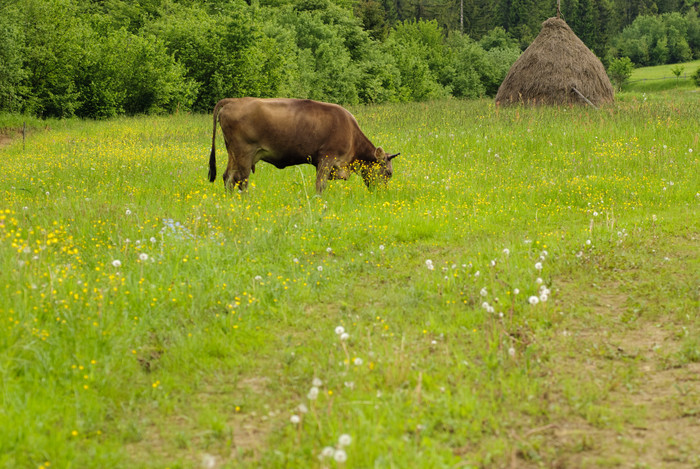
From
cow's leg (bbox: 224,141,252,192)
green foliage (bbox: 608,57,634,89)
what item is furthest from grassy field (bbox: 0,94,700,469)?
green foliage (bbox: 608,57,634,89)

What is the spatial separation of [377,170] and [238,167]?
8.89 ft

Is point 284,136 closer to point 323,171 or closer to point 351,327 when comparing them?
point 323,171

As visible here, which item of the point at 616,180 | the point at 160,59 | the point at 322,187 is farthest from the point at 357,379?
the point at 160,59

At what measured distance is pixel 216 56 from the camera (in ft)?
112

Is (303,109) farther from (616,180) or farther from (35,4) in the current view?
(35,4)

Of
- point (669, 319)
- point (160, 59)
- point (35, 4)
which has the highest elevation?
point (35, 4)

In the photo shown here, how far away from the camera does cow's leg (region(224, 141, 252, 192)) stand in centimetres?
1038

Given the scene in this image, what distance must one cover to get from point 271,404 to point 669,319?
4066mm

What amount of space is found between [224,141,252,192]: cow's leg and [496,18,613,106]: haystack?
1437 cm

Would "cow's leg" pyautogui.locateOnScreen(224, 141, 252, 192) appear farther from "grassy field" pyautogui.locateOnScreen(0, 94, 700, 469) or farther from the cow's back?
"grassy field" pyautogui.locateOnScreen(0, 94, 700, 469)

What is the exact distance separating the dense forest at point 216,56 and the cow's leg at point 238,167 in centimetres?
2068

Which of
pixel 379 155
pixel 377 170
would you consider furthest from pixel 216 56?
pixel 377 170

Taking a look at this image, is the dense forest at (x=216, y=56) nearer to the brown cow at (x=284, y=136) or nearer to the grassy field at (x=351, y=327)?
the brown cow at (x=284, y=136)

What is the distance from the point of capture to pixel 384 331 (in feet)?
18.1
